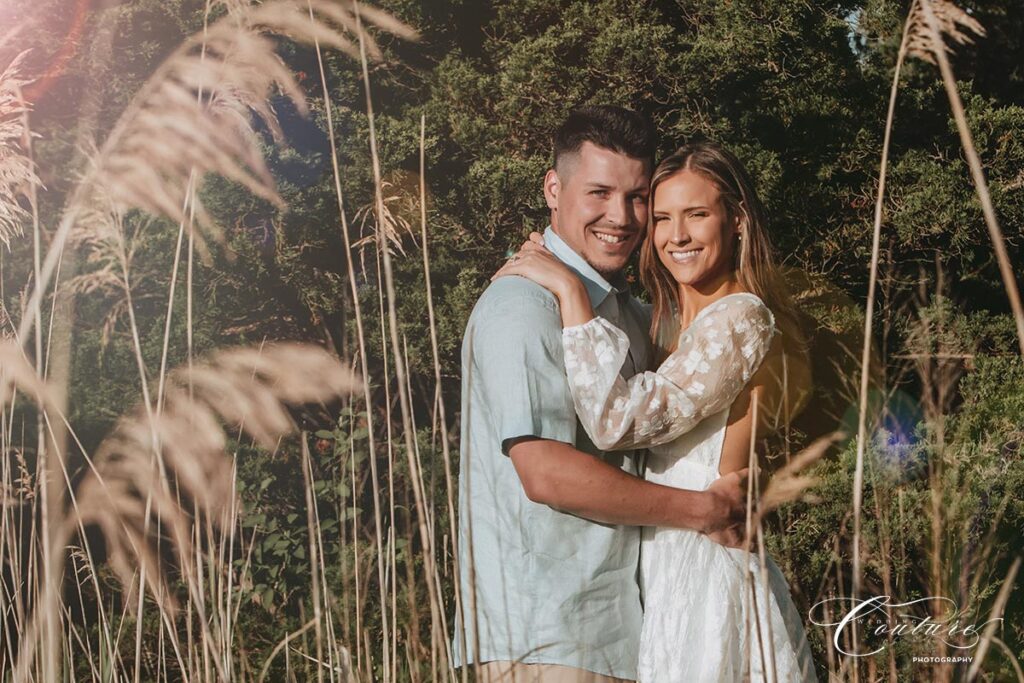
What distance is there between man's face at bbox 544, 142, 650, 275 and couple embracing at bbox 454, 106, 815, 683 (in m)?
0.12

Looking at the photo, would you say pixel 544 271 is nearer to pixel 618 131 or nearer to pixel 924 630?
pixel 618 131

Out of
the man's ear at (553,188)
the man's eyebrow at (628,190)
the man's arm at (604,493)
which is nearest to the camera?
the man's arm at (604,493)

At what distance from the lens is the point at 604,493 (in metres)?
1.67

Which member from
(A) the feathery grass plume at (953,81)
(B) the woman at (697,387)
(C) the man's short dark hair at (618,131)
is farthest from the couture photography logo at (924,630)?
(A) the feathery grass plume at (953,81)

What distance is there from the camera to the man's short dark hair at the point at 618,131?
2049mm

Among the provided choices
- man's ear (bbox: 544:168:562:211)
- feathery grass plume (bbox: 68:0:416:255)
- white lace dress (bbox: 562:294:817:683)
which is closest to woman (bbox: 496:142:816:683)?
white lace dress (bbox: 562:294:817:683)

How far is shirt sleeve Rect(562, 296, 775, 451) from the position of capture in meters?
1.71

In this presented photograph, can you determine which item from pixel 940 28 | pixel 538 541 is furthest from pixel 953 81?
pixel 538 541

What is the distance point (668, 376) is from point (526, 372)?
274mm

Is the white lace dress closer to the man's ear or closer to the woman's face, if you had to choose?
the woman's face

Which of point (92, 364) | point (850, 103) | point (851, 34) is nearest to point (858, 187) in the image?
point (850, 103)

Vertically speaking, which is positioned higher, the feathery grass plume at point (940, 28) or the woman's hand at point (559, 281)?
the feathery grass plume at point (940, 28)

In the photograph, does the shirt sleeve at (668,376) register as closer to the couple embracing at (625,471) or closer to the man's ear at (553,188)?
the couple embracing at (625,471)

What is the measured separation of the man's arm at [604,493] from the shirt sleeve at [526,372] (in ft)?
0.11
